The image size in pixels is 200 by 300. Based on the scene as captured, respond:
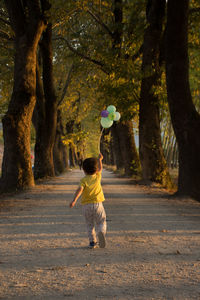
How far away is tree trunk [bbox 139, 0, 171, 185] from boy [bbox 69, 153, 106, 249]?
412 inches

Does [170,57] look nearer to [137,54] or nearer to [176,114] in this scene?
[176,114]

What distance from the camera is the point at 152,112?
A: 15992mm

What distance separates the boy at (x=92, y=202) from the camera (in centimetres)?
525

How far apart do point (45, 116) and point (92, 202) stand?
16.7 meters

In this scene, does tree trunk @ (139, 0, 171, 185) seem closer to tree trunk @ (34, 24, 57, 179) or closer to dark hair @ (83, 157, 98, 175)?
tree trunk @ (34, 24, 57, 179)

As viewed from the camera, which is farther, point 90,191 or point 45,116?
point 45,116

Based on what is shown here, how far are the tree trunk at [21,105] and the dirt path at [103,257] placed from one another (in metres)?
5.19

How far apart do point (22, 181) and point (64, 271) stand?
10.2 metres

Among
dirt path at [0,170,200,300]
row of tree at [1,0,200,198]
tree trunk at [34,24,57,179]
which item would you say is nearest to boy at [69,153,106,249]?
dirt path at [0,170,200,300]

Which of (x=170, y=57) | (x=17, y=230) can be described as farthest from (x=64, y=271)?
(x=170, y=57)

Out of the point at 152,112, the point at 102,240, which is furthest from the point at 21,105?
the point at 102,240

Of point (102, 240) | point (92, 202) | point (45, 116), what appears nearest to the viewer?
point (102, 240)

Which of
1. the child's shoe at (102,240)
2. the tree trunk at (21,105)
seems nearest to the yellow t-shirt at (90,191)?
the child's shoe at (102,240)

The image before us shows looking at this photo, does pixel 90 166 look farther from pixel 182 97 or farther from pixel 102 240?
pixel 182 97
